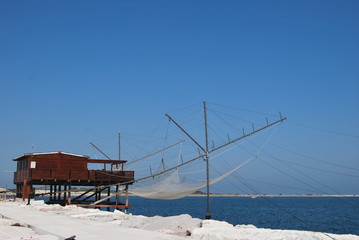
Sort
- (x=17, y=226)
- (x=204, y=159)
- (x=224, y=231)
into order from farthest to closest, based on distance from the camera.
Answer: (x=204, y=159), (x=17, y=226), (x=224, y=231)

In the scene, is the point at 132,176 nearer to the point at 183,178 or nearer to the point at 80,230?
the point at 183,178

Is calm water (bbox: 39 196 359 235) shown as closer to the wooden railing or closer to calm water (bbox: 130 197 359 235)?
calm water (bbox: 130 197 359 235)

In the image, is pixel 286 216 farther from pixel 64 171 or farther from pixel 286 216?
pixel 64 171

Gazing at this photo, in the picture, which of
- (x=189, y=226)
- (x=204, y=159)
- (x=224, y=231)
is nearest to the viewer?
(x=224, y=231)

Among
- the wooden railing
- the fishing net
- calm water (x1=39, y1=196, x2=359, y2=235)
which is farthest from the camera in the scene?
calm water (x1=39, y1=196, x2=359, y2=235)

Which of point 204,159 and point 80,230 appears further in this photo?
point 204,159

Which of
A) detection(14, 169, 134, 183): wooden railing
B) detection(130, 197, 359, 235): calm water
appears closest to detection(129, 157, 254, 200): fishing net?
detection(130, 197, 359, 235): calm water

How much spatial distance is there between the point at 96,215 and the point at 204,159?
10460mm

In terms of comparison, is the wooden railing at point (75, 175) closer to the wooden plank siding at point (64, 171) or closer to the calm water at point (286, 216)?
the wooden plank siding at point (64, 171)

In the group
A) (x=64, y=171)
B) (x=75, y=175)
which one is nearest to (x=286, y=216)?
(x=75, y=175)

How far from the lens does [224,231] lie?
Result: 49.0ft

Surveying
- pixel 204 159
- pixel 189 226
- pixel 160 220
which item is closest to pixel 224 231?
pixel 189 226

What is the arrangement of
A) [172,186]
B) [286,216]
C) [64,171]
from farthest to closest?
[286,216] < [64,171] < [172,186]

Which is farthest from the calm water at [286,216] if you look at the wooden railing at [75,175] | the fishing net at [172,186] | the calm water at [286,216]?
the wooden railing at [75,175]
